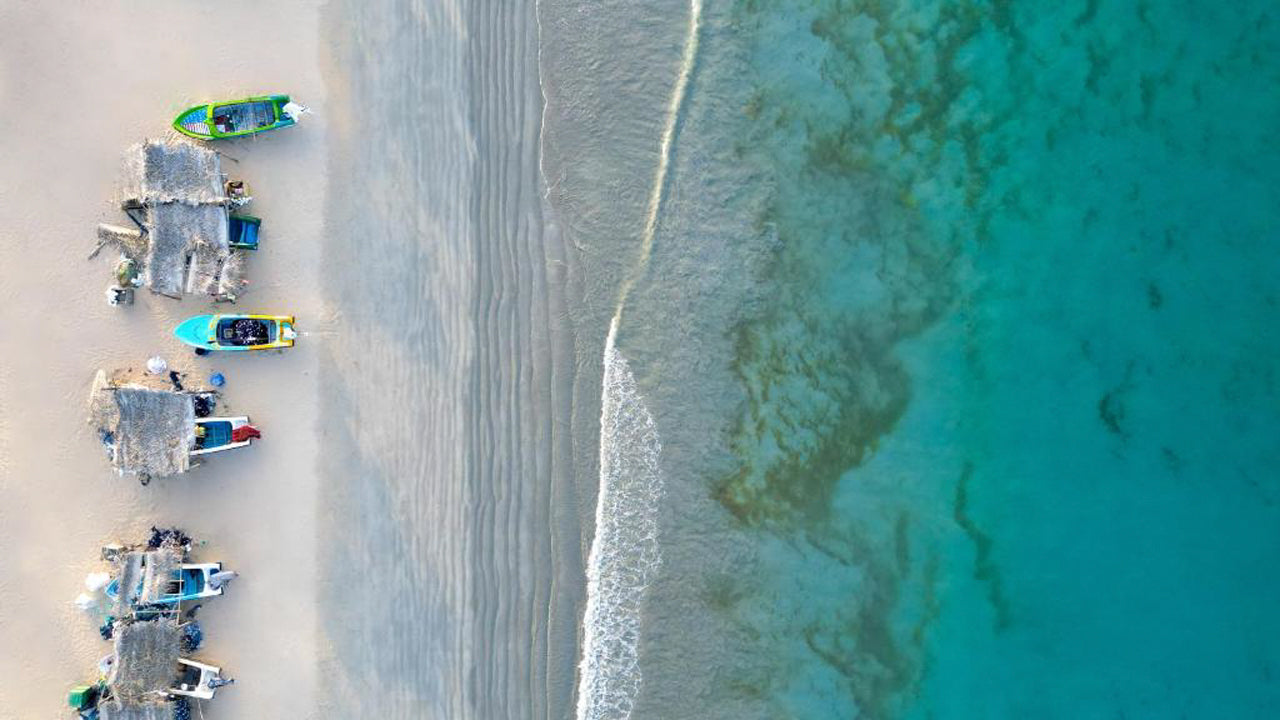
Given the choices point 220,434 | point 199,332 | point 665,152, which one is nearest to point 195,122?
point 199,332

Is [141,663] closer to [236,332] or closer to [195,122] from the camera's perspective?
[236,332]

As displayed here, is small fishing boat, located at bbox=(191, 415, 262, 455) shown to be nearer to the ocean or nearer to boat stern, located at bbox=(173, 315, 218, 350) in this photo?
boat stern, located at bbox=(173, 315, 218, 350)

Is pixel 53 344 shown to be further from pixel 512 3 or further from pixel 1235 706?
pixel 1235 706

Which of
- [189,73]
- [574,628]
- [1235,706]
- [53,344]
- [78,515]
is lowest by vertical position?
[1235,706]

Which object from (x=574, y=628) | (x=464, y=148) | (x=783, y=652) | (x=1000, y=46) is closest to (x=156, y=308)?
(x=464, y=148)

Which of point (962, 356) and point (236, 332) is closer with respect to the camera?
point (236, 332)

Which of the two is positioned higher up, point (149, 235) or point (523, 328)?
point (149, 235)

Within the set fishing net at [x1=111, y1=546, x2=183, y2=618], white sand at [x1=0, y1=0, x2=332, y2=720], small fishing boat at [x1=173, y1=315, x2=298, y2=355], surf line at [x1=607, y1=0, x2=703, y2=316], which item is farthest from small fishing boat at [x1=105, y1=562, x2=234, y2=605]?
surf line at [x1=607, y1=0, x2=703, y2=316]
